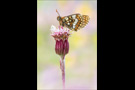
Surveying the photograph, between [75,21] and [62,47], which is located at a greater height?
[75,21]

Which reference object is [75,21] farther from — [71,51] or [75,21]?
[71,51]

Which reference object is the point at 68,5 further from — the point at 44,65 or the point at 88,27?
the point at 44,65

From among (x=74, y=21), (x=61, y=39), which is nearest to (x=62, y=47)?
(x=61, y=39)

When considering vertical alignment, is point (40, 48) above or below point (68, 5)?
below

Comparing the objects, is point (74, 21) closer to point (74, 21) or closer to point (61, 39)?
point (74, 21)

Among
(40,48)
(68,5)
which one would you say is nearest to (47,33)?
(40,48)
